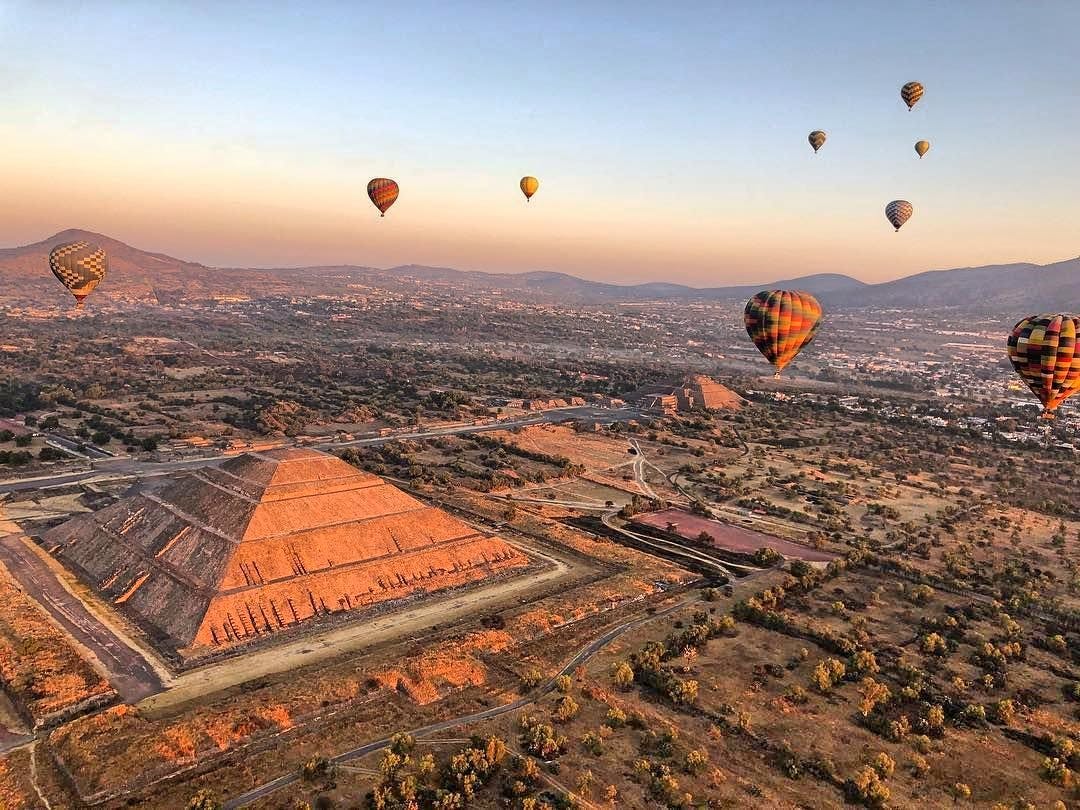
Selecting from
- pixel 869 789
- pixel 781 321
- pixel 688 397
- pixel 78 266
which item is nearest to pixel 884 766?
pixel 869 789

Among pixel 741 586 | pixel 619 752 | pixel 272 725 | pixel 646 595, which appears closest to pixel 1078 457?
pixel 741 586

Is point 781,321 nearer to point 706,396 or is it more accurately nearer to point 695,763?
point 695,763

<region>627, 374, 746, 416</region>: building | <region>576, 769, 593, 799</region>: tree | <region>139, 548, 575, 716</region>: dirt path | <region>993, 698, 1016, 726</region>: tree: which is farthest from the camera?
<region>627, 374, 746, 416</region>: building

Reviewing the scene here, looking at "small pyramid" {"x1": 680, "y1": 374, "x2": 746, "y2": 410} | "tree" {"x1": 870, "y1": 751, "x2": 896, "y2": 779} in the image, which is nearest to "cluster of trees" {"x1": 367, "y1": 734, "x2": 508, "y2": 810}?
"tree" {"x1": 870, "y1": 751, "x2": 896, "y2": 779}

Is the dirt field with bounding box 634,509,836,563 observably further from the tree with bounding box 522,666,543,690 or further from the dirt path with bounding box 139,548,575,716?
the tree with bounding box 522,666,543,690

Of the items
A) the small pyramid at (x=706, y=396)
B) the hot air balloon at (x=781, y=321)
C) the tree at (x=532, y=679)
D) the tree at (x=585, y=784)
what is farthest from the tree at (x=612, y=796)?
the small pyramid at (x=706, y=396)

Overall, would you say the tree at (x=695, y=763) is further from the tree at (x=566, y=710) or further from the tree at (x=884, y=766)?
the tree at (x=884, y=766)

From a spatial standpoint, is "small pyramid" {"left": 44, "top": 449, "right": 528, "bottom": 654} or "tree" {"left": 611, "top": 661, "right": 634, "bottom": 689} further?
"small pyramid" {"left": 44, "top": 449, "right": 528, "bottom": 654}
